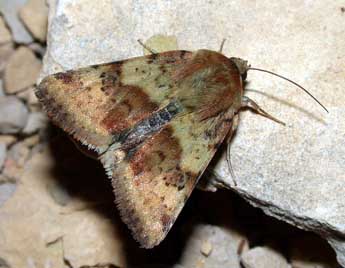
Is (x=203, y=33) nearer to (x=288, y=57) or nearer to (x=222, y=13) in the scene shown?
(x=222, y=13)

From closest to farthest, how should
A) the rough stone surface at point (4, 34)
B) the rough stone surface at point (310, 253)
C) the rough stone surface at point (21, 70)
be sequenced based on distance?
1. the rough stone surface at point (310, 253)
2. the rough stone surface at point (21, 70)
3. the rough stone surface at point (4, 34)

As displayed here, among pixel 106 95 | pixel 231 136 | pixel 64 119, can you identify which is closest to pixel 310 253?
pixel 231 136

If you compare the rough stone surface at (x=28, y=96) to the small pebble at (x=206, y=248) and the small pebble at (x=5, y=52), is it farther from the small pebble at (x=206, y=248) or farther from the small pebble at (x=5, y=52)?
the small pebble at (x=206, y=248)

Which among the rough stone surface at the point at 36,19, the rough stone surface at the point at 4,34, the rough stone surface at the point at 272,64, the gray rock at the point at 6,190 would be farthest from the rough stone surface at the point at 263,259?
the rough stone surface at the point at 4,34

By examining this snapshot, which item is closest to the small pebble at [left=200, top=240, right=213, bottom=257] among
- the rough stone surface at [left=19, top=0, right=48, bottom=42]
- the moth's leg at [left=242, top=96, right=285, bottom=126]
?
the moth's leg at [left=242, top=96, right=285, bottom=126]

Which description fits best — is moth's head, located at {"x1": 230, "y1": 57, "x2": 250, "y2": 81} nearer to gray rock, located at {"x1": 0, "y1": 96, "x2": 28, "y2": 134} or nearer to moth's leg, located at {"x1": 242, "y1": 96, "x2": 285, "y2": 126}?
moth's leg, located at {"x1": 242, "y1": 96, "x2": 285, "y2": 126}

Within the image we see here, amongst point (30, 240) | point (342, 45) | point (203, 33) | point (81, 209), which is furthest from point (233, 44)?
point (30, 240)
